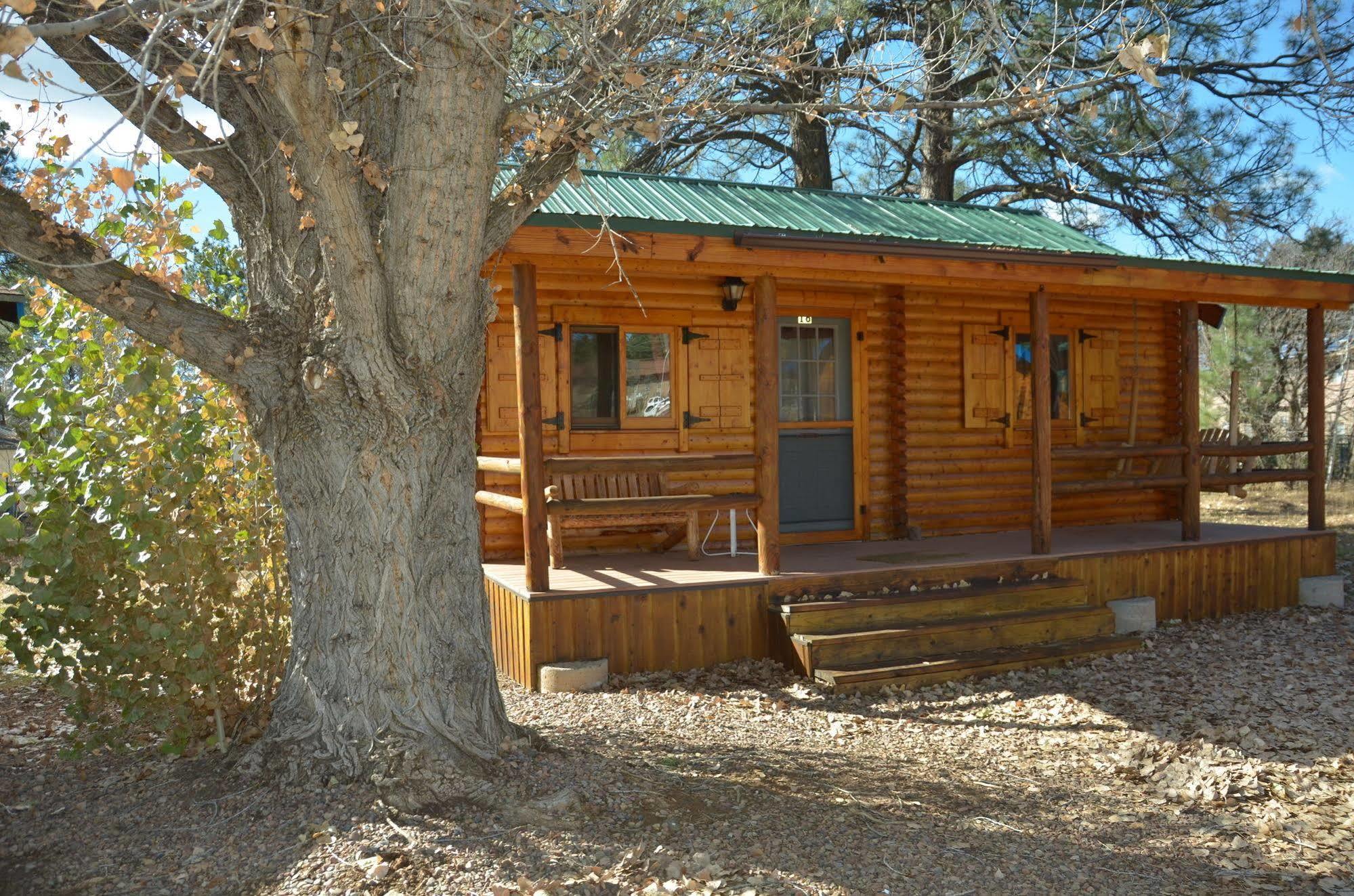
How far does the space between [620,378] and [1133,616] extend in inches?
178

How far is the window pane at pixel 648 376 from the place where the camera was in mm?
9016

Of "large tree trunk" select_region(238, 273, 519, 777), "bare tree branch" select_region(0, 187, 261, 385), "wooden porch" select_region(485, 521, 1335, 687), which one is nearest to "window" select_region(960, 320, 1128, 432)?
"wooden porch" select_region(485, 521, 1335, 687)

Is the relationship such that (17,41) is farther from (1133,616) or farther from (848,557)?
(1133,616)

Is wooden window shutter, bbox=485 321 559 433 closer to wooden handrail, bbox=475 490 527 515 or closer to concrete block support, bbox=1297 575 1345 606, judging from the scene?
wooden handrail, bbox=475 490 527 515

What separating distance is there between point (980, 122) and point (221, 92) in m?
12.6

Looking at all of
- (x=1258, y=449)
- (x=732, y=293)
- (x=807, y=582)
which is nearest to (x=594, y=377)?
(x=732, y=293)

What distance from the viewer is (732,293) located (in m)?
9.07

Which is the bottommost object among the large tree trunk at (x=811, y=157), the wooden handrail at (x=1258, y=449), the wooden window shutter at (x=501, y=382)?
the wooden handrail at (x=1258, y=449)

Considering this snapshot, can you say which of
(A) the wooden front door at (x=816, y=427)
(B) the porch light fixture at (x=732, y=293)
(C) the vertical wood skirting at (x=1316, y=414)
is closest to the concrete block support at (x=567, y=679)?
(A) the wooden front door at (x=816, y=427)

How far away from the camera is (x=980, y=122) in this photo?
14.9 m

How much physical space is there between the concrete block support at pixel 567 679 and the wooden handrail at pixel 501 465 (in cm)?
130

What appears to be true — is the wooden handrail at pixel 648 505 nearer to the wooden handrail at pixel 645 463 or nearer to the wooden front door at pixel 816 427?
the wooden handrail at pixel 645 463

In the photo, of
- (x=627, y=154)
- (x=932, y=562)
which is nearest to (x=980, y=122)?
(x=627, y=154)

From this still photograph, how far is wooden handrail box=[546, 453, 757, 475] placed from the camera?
22.6ft
